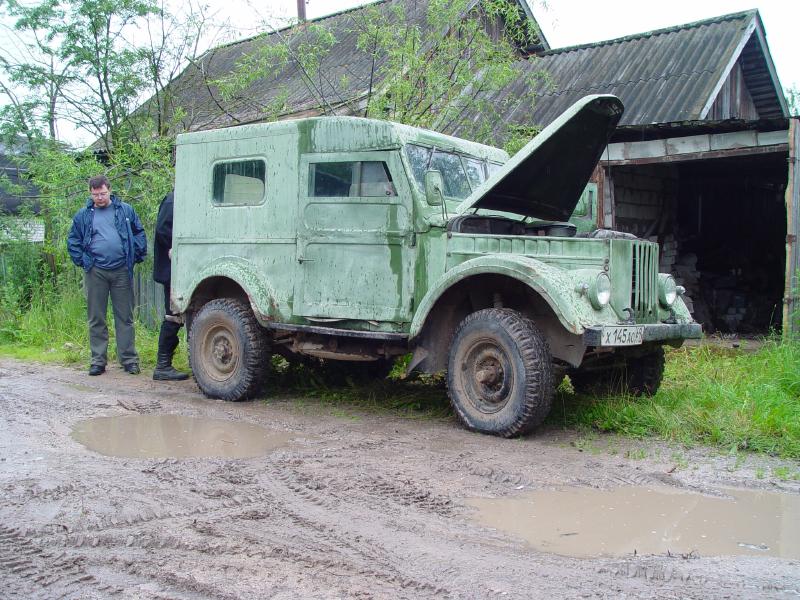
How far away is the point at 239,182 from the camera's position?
7.00 metres

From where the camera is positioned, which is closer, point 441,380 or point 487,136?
point 441,380

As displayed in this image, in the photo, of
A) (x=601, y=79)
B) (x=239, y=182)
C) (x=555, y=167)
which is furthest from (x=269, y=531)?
(x=601, y=79)

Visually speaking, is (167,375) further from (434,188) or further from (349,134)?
(434,188)

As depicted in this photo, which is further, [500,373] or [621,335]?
[500,373]

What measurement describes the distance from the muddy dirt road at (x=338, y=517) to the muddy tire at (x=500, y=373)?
0.17 m

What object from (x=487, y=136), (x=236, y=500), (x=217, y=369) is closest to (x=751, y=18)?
(x=487, y=136)

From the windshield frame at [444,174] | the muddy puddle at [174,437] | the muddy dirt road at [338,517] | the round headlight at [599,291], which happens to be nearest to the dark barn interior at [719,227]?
the windshield frame at [444,174]

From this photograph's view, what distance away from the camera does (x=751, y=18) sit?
1257cm

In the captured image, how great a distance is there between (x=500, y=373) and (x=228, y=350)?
2.69 meters

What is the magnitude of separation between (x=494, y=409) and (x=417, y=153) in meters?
2.07

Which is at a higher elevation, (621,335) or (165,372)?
(621,335)

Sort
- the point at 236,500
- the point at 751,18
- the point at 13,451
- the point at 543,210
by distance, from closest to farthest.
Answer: the point at 236,500, the point at 13,451, the point at 543,210, the point at 751,18

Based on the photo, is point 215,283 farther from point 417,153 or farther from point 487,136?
point 487,136

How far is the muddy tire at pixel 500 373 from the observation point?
17.4ft
